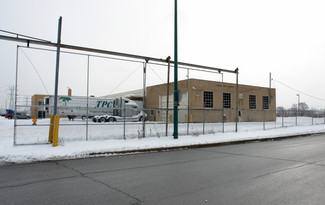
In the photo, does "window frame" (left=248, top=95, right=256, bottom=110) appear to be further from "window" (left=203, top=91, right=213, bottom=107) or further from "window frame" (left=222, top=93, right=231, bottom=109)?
"window" (left=203, top=91, right=213, bottom=107)

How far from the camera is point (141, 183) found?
5.56 meters

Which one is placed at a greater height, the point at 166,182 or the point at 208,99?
the point at 208,99

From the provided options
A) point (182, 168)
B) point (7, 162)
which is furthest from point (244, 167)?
point (7, 162)

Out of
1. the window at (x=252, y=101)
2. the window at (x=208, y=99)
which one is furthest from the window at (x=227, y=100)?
the window at (x=252, y=101)

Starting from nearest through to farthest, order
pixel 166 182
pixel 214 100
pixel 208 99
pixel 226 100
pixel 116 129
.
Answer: pixel 166 182 < pixel 116 129 < pixel 208 99 < pixel 214 100 < pixel 226 100

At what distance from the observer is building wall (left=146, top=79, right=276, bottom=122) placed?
31969 mm

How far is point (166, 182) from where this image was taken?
5.63 m

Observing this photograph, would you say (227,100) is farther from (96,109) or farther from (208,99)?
(96,109)

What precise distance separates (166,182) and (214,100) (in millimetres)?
29508

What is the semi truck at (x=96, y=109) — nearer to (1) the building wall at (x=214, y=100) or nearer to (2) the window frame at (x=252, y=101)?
(1) the building wall at (x=214, y=100)

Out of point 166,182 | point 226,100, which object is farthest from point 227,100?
point 166,182

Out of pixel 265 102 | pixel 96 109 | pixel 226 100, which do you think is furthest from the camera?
pixel 265 102

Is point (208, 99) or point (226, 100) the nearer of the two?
point (208, 99)

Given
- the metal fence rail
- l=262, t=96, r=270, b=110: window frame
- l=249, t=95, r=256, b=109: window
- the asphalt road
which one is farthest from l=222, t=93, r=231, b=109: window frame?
the asphalt road
